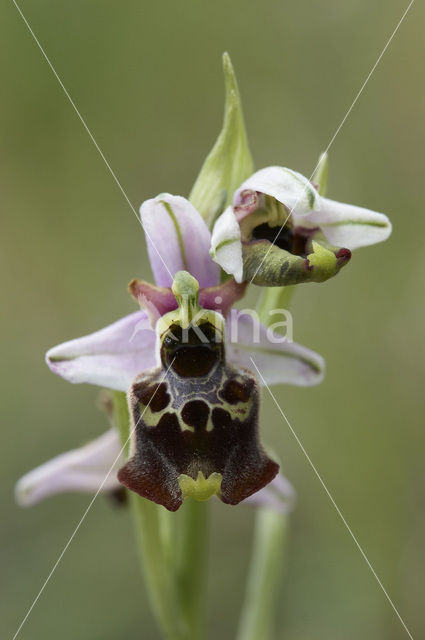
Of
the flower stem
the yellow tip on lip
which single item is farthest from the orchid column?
the flower stem

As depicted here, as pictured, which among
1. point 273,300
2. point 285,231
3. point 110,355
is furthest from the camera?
point 273,300

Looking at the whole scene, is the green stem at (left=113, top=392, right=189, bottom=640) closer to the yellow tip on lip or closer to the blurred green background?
the yellow tip on lip

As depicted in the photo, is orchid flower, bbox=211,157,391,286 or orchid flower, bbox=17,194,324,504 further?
orchid flower, bbox=17,194,324,504

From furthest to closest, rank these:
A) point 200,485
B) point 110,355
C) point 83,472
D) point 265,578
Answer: point 265,578, point 83,472, point 110,355, point 200,485

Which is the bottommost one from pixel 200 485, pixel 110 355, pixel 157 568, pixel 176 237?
pixel 157 568

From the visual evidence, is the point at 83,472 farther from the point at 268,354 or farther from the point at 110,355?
the point at 268,354

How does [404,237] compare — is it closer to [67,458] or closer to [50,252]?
[50,252]

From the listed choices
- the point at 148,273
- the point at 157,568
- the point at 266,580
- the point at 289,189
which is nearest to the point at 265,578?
the point at 266,580
